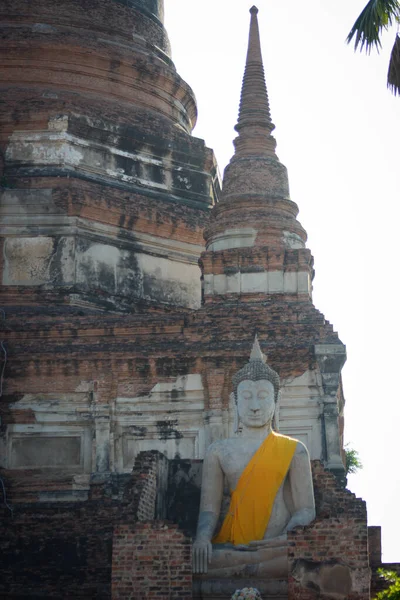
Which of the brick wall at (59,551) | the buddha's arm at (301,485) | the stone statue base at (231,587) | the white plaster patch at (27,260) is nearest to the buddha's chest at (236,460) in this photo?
the buddha's arm at (301,485)

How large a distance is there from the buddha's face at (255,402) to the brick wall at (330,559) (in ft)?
5.44

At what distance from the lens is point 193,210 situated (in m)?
24.6

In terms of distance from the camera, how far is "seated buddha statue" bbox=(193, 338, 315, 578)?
42.8 feet

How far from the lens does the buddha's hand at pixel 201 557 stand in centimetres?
1299

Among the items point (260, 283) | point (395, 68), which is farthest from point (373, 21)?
point (260, 283)

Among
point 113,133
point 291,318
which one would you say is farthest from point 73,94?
point 291,318

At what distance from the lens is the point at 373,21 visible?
16875mm

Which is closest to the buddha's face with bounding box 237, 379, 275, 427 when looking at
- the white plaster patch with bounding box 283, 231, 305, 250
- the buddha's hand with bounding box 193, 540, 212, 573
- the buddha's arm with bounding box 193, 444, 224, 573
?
the buddha's arm with bounding box 193, 444, 224, 573

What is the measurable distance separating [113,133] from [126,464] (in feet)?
24.6

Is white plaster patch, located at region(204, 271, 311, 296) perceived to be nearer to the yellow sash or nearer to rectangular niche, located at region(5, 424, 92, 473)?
rectangular niche, located at region(5, 424, 92, 473)

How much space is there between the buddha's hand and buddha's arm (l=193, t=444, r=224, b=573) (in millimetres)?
16

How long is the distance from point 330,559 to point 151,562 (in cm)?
170

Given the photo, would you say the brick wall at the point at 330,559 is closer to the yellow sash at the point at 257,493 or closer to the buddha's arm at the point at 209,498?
the yellow sash at the point at 257,493

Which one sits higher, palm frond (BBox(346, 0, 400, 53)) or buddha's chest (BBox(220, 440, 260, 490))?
palm frond (BBox(346, 0, 400, 53))
